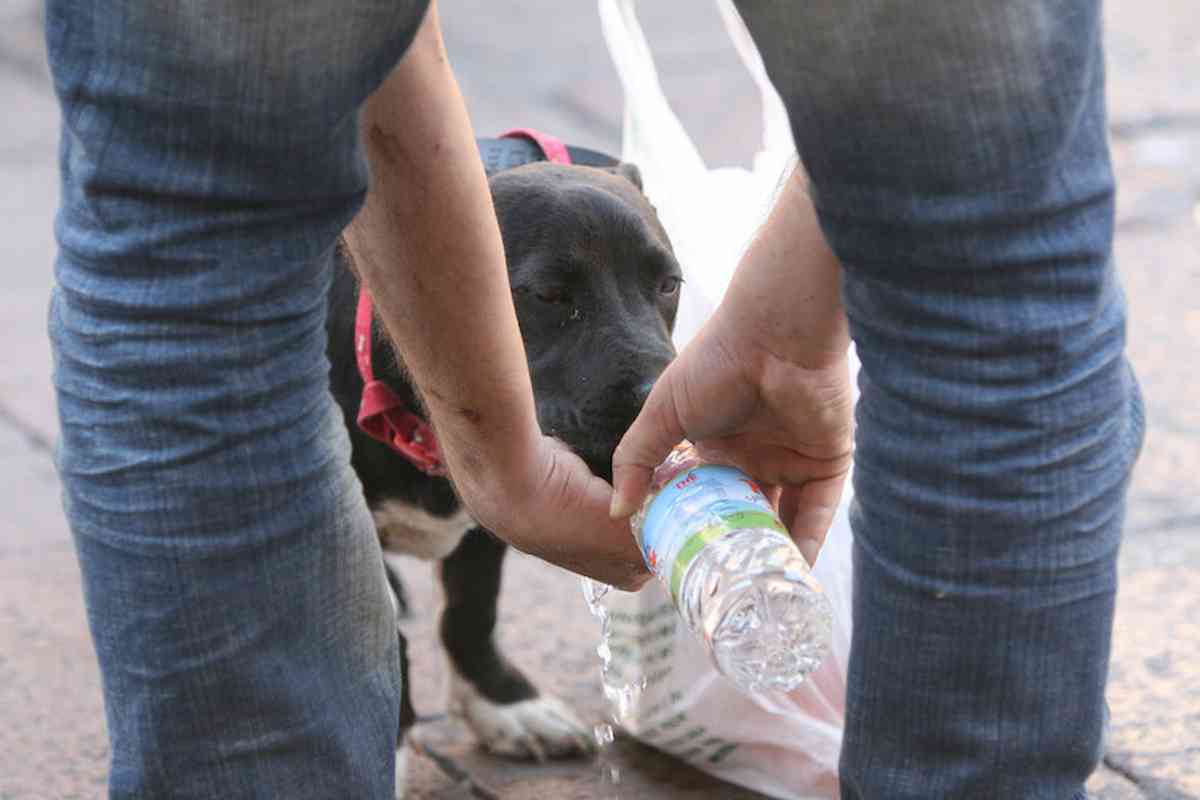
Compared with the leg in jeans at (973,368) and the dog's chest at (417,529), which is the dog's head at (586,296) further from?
the leg in jeans at (973,368)

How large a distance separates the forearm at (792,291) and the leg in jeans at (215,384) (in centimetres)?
37

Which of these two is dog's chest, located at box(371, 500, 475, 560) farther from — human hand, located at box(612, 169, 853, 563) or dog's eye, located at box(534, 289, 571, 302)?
human hand, located at box(612, 169, 853, 563)

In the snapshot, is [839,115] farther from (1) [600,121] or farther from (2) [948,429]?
(1) [600,121]

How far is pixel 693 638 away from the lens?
88.6 inches

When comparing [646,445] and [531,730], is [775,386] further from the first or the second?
[531,730]

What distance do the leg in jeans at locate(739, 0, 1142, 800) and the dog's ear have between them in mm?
1140

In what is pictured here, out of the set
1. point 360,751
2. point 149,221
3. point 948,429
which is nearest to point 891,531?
point 948,429

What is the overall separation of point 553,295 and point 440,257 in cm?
55

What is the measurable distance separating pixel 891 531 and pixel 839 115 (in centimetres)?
32

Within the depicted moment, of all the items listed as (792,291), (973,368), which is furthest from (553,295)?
(973,368)

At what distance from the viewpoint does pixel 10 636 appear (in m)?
2.64

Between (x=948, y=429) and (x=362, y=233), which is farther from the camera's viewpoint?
(x=362, y=233)

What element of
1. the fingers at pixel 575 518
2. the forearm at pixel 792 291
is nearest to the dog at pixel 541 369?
the fingers at pixel 575 518

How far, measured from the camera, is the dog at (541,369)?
77.6 inches
